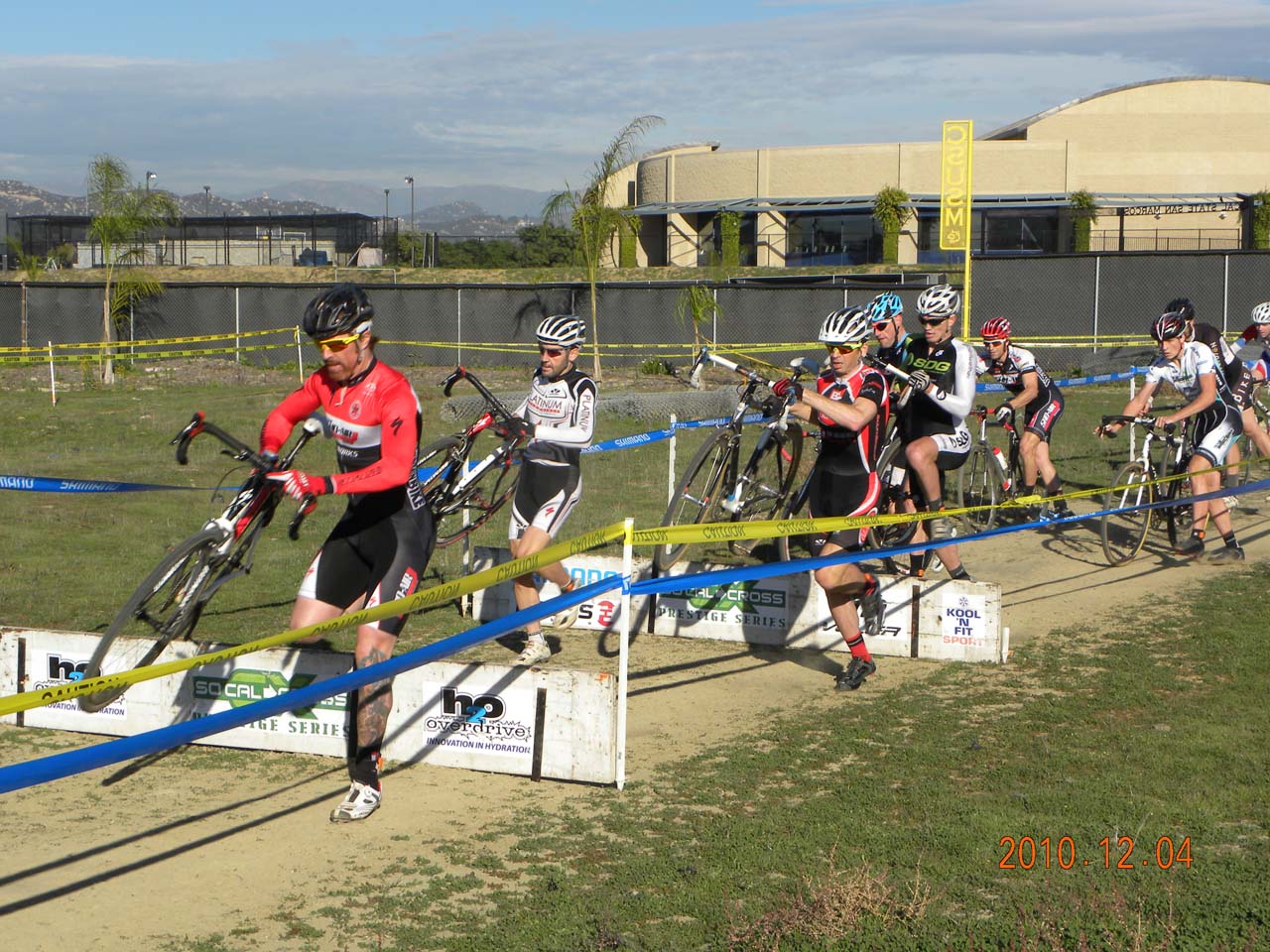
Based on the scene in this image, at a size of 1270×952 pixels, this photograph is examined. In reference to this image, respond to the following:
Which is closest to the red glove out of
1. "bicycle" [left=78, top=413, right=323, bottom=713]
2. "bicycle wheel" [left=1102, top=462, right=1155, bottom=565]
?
"bicycle" [left=78, top=413, right=323, bottom=713]

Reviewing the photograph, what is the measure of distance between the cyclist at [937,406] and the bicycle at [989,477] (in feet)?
6.59

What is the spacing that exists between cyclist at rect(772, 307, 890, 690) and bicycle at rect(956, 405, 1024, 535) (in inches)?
169

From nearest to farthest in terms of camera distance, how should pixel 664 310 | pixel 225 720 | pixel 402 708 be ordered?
pixel 225 720 < pixel 402 708 < pixel 664 310

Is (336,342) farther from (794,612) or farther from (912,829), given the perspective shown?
(794,612)

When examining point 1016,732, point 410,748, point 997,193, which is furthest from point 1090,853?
point 997,193

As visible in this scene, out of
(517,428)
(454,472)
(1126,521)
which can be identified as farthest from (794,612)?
(1126,521)

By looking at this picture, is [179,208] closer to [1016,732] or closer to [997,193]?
[1016,732]

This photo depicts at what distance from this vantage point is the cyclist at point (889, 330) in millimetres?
10289

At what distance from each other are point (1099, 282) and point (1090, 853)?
2641cm

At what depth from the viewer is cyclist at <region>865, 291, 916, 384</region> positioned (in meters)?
10.3

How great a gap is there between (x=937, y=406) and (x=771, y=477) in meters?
1.39

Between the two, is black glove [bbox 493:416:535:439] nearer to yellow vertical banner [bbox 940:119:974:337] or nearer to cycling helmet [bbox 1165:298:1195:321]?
cycling helmet [bbox 1165:298:1195:321]

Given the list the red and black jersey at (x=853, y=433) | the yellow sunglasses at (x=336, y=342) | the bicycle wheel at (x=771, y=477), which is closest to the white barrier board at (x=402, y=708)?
the yellow sunglasses at (x=336, y=342)

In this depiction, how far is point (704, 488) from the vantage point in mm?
10336
